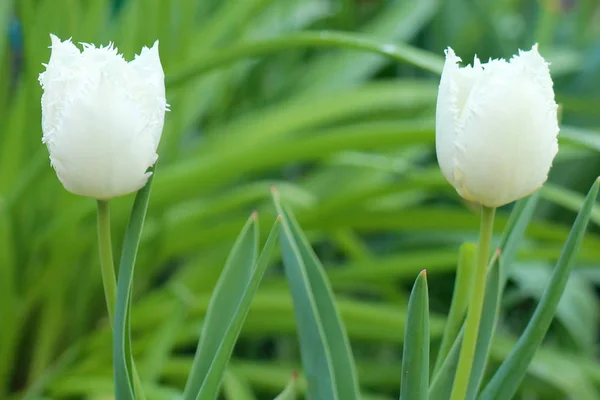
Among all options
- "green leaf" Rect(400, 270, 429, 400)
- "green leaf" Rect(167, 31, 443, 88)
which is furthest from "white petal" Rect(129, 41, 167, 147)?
"green leaf" Rect(167, 31, 443, 88)

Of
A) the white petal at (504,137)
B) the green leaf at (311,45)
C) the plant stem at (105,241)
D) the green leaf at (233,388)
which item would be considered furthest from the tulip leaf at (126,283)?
the green leaf at (233,388)

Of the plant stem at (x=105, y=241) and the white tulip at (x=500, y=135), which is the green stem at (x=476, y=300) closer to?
the white tulip at (x=500, y=135)

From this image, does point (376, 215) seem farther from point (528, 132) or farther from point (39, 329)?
point (528, 132)

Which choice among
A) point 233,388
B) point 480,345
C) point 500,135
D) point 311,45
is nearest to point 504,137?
point 500,135

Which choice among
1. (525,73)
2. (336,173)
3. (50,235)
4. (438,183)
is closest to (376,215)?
(438,183)

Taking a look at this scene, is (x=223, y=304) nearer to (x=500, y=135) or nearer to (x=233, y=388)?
(x=500, y=135)

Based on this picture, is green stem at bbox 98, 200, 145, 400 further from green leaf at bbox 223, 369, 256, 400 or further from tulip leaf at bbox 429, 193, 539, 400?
green leaf at bbox 223, 369, 256, 400
